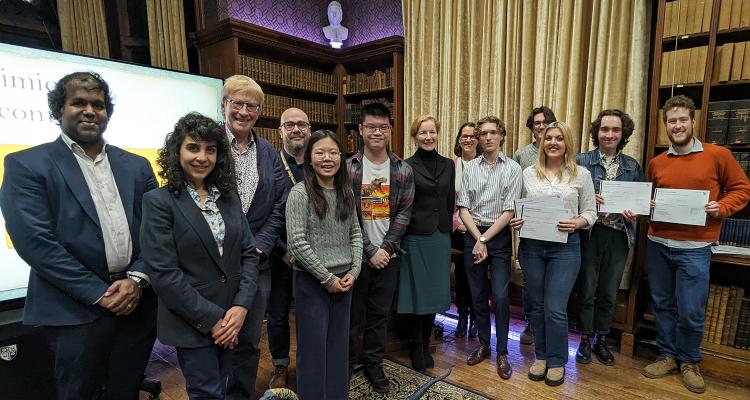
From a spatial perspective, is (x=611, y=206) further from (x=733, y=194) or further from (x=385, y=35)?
(x=385, y=35)

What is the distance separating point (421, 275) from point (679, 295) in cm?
147

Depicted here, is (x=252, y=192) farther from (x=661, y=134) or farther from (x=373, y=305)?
(x=661, y=134)

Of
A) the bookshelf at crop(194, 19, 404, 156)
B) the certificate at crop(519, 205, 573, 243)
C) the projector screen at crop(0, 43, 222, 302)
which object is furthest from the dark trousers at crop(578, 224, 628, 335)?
the projector screen at crop(0, 43, 222, 302)

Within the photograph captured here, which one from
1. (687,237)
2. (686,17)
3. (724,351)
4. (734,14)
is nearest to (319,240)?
(687,237)

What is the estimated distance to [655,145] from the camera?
2.74 m

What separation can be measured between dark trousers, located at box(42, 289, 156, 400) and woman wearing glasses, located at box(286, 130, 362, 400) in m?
0.61

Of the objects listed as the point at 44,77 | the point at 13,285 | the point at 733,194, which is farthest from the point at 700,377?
the point at 44,77

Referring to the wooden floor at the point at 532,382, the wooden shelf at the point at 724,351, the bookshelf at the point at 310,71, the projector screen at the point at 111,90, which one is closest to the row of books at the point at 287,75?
Answer: the bookshelf at the point at 310,71

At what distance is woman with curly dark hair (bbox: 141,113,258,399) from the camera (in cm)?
134

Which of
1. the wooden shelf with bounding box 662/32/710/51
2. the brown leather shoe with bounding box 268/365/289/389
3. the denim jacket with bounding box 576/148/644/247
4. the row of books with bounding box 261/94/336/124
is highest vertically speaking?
the wooden shelf with bounding box 662/32/710/51

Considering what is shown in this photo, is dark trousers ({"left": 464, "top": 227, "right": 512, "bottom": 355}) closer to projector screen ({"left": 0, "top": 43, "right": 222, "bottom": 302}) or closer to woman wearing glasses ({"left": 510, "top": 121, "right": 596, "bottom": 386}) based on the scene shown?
woman wearing glasses ({"left": 510, "top": 121, "right": 596, "bottom": 386})

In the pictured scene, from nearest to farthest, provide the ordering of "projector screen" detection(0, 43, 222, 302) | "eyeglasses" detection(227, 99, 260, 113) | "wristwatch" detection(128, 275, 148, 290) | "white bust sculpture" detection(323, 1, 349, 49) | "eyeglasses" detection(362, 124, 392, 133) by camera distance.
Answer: "wristwatch" detection(128, 275, 148, 290) < "eyeglasses" detection(227, 99, 260, 113) < "eyeglasses" detection(362, 124, 392, 133) < "projector screen" detection(0, 43, 222, 302) < "white bust sculpture" detection(323, 1, 349, 49)

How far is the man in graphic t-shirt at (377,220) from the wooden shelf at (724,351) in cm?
200

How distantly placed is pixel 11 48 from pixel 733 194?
3969 millimetres
